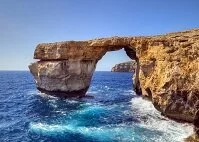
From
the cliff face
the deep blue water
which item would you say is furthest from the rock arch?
the deep blue water

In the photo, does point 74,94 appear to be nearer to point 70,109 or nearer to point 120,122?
point 70,109

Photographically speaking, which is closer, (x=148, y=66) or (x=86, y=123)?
(x=86, y=123)

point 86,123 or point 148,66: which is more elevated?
point 148,66

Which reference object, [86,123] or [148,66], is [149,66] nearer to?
[148,66]

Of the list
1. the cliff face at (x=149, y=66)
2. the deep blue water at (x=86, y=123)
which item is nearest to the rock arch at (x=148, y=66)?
the cliff face at (x=149, y=66)

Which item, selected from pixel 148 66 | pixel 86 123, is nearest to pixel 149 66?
pixel 148 66

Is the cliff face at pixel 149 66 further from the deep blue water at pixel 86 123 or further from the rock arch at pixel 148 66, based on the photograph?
the deep blue water at pixel 86 123
